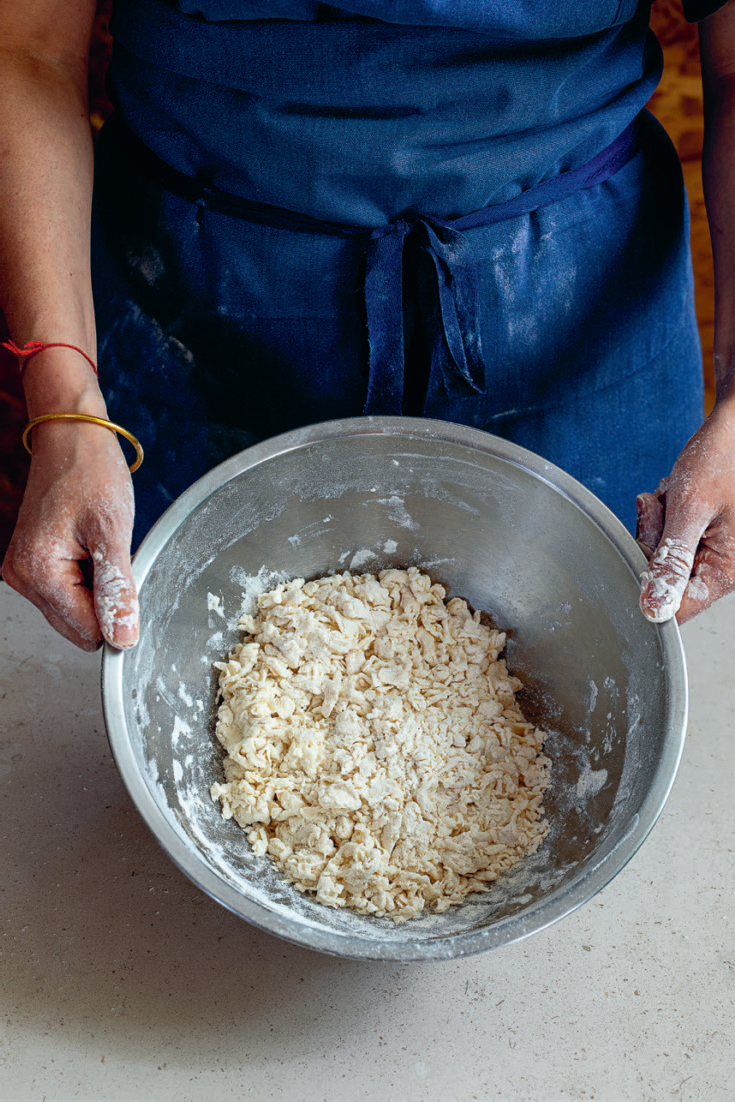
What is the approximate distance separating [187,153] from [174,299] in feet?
0.58

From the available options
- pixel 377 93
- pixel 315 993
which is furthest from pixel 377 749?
pixel 377 93

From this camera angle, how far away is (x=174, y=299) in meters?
1.04

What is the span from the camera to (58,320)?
87 centimetres

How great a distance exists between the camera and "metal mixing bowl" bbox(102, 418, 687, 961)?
0.72m

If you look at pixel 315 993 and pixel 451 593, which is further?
pixel 451 593

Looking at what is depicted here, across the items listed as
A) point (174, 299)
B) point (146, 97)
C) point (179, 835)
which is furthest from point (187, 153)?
point (179, 835)

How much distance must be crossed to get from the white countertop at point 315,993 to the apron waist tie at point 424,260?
574 mm

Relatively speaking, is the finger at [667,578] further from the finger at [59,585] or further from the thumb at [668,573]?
the finger at [59,585]

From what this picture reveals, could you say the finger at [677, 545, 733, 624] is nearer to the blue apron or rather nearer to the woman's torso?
the blue apron

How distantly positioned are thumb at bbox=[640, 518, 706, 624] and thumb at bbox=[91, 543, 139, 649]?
18.3 inches

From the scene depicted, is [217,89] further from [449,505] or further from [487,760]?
[487,760]

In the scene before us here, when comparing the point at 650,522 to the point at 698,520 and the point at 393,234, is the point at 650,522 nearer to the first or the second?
the point at 698,520

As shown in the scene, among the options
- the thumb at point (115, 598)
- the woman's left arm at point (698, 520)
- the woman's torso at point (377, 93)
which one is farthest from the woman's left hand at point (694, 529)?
the thumb at point (115, 598)

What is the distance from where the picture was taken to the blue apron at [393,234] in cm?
82
